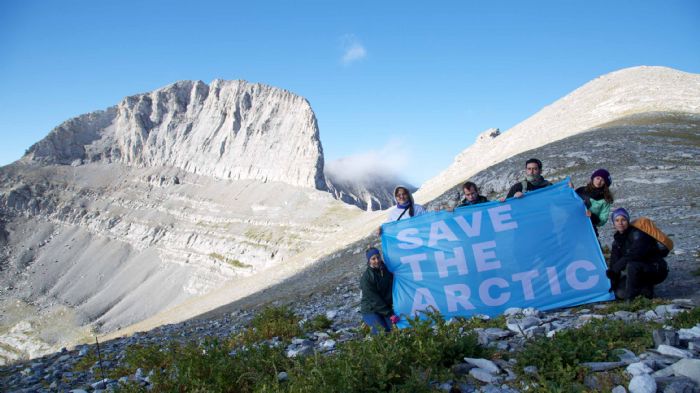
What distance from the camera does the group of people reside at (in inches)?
288

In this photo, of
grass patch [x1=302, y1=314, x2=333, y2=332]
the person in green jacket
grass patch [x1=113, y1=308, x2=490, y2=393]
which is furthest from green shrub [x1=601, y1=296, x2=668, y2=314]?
grass patch [x1=302, y1=314, x2=333, y2=332]

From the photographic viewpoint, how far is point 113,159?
167 m

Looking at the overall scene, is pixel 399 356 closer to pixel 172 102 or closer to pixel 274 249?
pixel 274 249

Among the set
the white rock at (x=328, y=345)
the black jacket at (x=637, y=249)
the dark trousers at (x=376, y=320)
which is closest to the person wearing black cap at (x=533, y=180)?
the black jacket at (x=637, y=249)

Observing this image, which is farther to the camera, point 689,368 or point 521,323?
point 521,323

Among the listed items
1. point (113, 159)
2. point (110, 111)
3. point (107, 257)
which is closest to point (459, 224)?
point (107, 257)

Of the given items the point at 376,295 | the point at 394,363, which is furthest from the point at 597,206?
the point at 394,363

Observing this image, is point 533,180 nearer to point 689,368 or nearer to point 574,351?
point 574,351

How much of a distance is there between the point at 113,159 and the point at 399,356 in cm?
19446

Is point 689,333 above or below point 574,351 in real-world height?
below

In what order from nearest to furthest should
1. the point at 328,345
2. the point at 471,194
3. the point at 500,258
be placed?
the point at 328,345
the point at 500,258
the point at 471,194

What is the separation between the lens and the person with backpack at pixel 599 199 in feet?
27.4

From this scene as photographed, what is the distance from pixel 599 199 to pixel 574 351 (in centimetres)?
526

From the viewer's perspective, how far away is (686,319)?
555 cm
